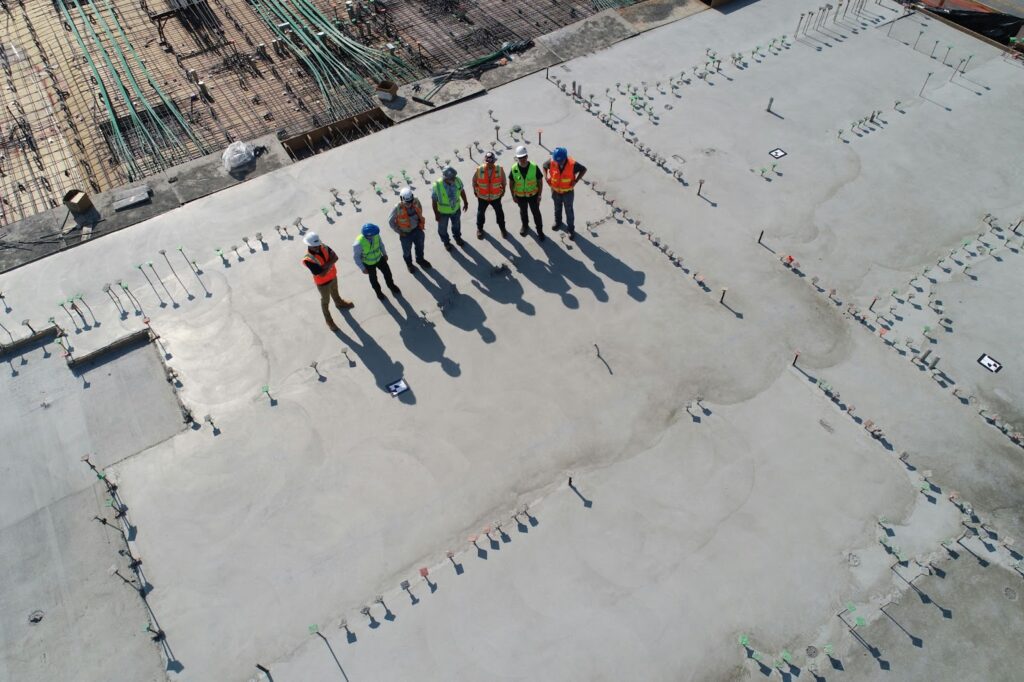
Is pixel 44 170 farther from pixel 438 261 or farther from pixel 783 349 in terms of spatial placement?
pixel 783 349

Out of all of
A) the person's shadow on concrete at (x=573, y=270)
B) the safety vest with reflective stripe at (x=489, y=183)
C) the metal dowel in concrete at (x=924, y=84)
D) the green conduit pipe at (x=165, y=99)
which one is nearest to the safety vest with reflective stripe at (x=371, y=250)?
the safety vest with reflective stripe at (x=489, y=183)

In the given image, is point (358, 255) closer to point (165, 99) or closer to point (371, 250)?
point (371, 250)

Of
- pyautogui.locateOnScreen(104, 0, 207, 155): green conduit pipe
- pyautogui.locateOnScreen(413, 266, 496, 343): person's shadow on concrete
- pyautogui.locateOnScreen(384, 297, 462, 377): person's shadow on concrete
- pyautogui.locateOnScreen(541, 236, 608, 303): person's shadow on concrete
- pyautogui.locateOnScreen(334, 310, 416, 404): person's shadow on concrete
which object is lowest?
pyautogui.locateOnScreen(334, 310, 416, 404): person's shadow on concrete

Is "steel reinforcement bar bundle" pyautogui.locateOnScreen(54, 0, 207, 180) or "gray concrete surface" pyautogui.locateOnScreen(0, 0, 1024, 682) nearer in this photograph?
"gray concrete surface" pyautogui.locateOnScreen(0, 0, 1024, 682)

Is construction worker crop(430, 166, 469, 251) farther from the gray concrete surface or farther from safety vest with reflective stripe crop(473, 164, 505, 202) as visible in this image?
the gray concrete surface

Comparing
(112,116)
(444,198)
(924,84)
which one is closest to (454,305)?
(444,198)

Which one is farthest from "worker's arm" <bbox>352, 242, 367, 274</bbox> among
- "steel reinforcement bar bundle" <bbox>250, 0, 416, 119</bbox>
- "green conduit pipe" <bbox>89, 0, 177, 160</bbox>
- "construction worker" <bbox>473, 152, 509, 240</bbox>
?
"green conduit pipe" <bbox>89, 0, 177, 160</bbox>
